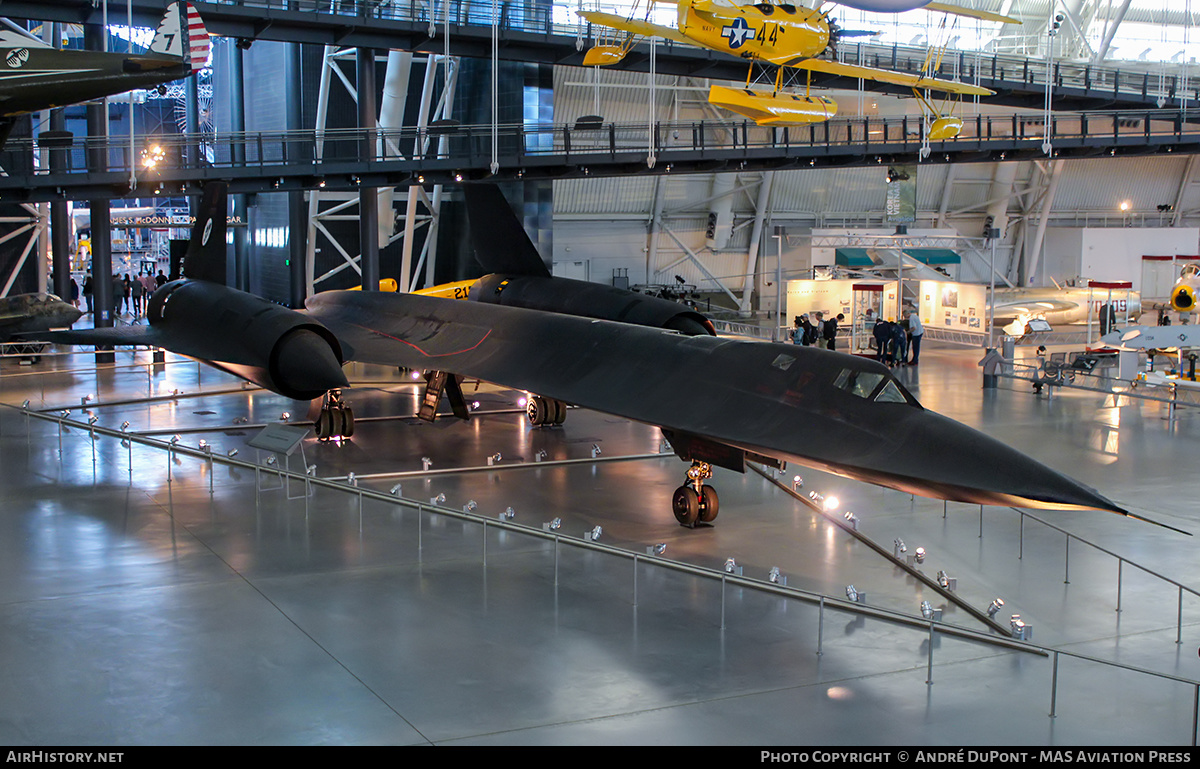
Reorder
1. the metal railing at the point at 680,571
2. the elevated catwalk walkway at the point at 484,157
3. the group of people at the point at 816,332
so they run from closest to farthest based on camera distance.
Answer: the metal railing at the point at 680,571, the elevated catwalk walkway at the point at 484,157, the group of people at the point at 816,332

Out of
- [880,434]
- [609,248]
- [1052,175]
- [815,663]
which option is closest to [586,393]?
[880,434]

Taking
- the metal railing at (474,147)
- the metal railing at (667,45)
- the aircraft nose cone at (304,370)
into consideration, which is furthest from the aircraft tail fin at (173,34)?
the metal railing at (667,45)

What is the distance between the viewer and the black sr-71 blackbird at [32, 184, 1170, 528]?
9.37m

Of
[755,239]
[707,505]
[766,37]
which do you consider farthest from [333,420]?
[755,239]

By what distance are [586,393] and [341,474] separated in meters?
4.05

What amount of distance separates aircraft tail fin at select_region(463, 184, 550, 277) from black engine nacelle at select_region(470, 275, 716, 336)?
26 cm

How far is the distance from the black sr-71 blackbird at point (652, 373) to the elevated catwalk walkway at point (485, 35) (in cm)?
732

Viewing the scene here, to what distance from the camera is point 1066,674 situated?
769 centimetres

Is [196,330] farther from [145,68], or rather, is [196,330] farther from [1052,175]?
[1052,175]

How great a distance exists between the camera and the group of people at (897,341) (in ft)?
85.6

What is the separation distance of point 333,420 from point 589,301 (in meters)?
4.60

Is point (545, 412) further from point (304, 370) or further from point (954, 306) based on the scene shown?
point (954, 306)

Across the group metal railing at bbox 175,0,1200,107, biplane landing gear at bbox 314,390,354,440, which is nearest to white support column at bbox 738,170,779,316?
metal railing at bbox 175,0,1200,107

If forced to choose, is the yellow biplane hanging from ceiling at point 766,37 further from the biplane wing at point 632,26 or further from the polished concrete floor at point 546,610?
the polished concrete floor at point 546,610
